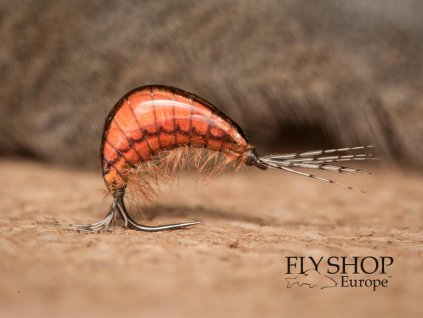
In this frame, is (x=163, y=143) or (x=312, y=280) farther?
(x=163, y=143)

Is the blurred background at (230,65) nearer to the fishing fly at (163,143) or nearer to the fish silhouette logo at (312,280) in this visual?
the fishing fly at (163,143)

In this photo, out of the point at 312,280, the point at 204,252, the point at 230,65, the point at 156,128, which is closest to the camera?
the point at 312,280

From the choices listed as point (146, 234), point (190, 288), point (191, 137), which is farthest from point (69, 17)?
point (190, 288)

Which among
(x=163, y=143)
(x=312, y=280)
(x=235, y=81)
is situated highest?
(x=235, y=81)

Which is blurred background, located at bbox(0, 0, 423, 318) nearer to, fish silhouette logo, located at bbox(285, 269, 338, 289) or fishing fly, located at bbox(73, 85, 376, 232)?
fishing fly, located at bbox(73, 85, 376, 232)

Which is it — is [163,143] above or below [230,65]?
below

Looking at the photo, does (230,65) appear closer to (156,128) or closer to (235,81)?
(235,81)

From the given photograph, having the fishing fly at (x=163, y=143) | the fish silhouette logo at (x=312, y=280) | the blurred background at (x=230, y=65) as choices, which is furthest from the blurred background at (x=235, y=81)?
the fish silhouette logo at (x=312, y=280)

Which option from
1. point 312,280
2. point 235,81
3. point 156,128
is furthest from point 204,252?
point 235,81

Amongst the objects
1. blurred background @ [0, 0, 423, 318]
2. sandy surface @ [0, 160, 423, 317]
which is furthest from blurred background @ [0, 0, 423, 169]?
sandy surface @ [0, 160, 423, 317]
